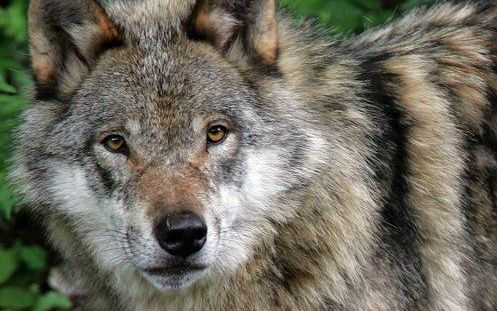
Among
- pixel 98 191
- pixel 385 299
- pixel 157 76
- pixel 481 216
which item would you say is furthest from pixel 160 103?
pixel 481 216

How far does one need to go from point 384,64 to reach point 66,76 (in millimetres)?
1538

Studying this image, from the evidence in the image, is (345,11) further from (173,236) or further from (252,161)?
(173,236)

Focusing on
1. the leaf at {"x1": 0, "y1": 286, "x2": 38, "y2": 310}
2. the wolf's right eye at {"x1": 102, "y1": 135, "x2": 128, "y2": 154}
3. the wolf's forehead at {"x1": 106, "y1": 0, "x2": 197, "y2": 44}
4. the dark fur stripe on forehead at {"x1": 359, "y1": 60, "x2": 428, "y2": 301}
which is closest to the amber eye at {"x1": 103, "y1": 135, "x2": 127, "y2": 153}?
the wolf's right eye at {"x1": 102, "y1": 135, "x2": 128, "y2": 154}

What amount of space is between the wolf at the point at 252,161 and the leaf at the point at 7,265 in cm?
119

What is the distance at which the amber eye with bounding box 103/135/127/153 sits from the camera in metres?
4.34

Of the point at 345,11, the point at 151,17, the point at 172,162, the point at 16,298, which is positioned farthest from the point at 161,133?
the point at 345,11

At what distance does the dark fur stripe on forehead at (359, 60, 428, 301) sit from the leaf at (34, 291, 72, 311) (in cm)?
233

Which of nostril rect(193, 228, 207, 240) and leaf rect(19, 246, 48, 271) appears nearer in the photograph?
nostril rect(193, 228, 207, 240)

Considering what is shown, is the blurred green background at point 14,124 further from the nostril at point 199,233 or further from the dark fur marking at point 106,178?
the nostril at point 199,233

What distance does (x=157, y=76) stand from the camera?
4387 mm

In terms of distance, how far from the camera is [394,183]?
476 cm

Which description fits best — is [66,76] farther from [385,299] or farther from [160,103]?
[385,299]

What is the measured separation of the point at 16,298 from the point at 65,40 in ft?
6.98

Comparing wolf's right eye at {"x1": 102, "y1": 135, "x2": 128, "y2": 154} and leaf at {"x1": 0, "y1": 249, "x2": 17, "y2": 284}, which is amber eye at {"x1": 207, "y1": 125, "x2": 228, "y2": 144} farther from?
leaf at {"x1": 0, "y1": 249, "x2": 17, "y2": 284}
